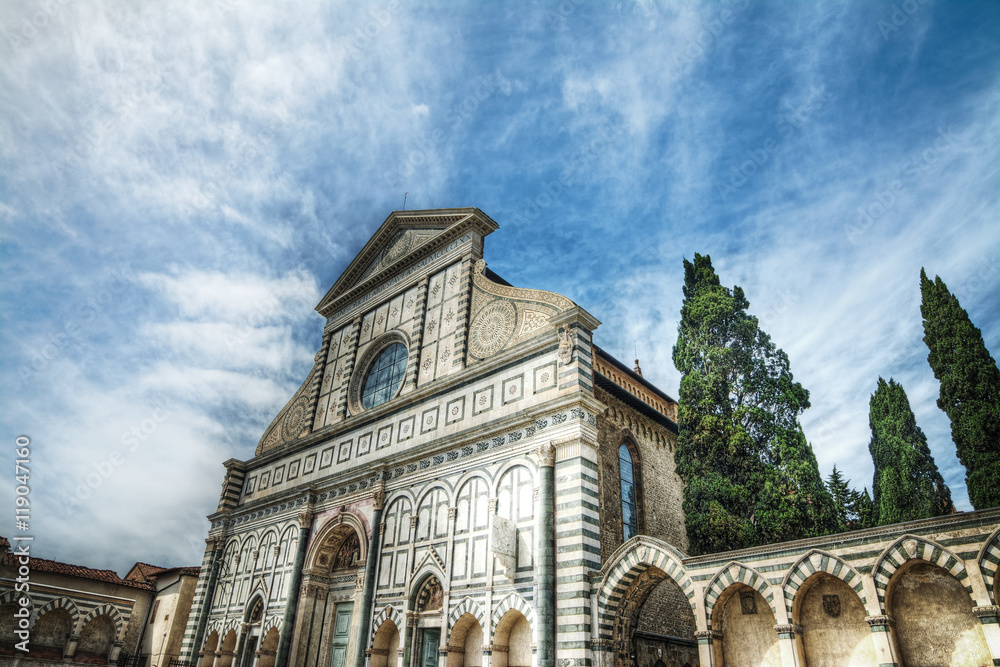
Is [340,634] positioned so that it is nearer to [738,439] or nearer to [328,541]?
[328,541]

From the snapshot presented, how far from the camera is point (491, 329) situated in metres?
18.3

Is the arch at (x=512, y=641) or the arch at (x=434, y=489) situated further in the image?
the arch at (x=434, y=489)

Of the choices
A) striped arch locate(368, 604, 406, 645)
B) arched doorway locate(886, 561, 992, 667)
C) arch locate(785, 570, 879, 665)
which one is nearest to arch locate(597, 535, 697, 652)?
arch locate(785, 570, 879, 665)

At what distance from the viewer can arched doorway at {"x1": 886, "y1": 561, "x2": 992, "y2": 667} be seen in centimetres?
957

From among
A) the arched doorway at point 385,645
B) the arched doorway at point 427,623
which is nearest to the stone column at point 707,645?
the arched doorway at point 427,623

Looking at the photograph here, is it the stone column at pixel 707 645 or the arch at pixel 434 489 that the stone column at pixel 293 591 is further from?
the stone column at pixel 707 645

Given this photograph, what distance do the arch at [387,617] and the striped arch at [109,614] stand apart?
16.8m

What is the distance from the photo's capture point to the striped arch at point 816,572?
1028 cm

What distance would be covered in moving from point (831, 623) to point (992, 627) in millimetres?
2645

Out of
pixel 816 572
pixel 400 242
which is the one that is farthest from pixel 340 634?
pixel 400 242

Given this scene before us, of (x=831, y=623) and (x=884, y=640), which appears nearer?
(x=884, y=640)

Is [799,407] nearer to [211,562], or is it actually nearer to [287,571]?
[287,571]

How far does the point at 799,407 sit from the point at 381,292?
16207mm

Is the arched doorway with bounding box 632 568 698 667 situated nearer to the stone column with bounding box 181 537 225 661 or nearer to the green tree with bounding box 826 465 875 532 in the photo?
the green tree with bounding box 826 465 875 532
